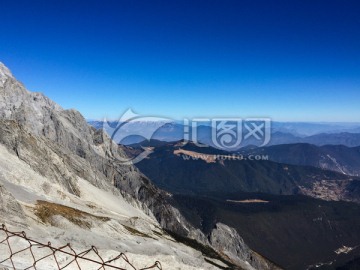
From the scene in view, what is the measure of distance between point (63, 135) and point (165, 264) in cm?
10448

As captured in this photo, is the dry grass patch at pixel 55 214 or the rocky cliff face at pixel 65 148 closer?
the dry grass patch at pixel 55 214

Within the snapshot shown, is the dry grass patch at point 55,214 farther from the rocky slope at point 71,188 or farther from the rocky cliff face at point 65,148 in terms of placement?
the rocky cliff face at point 65,148

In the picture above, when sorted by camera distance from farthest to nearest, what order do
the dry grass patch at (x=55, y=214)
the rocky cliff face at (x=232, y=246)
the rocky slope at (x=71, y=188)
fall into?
1. the rocky cliff face at (x=232, y=246)
2. the rocky slope at (x=71, y=188)
3. the dry grass patch at (x=55, y=214)

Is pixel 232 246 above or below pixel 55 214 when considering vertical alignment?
below

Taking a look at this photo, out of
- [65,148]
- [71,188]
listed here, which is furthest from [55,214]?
[65,148]

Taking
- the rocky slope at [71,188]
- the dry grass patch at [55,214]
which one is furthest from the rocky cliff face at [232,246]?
the dry grass patch at [55,214]

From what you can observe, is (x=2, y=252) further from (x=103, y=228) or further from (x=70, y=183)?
(x=70, y=183)

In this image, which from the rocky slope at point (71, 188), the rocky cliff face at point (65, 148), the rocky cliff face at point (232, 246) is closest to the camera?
the rocky slope at point (71, 188)

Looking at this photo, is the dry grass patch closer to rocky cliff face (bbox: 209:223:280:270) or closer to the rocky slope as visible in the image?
the rocky slope

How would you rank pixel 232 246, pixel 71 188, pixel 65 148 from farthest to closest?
pixel 232 246 → pixel 65 148 → pixel 71 188

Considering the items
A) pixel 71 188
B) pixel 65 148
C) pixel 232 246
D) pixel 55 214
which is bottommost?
pixel 232 246

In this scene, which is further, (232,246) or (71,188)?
(232,246)

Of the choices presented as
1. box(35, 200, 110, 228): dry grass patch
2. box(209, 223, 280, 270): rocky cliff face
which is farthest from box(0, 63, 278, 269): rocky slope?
box(209, 223, 280, 270): rocky cliff face

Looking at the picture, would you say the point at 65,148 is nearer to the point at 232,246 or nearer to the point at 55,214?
the point at 55,214
